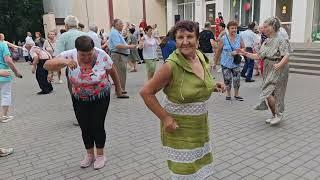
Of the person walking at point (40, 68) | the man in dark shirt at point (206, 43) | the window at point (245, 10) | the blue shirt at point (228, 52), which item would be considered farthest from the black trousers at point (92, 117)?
the window at point (245, 10)

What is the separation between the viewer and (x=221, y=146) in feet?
15.1

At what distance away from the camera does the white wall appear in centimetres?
1360

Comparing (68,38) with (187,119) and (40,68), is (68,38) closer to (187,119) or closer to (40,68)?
(187,119)

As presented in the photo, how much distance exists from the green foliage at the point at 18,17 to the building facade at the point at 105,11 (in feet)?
17.8

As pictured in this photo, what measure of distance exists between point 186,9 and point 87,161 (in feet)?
61.6

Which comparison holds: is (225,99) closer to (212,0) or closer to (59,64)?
(59,64)

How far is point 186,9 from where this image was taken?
21.6 m

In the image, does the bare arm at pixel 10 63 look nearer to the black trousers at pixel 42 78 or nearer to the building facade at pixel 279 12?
the black trousers at pixel 42 78

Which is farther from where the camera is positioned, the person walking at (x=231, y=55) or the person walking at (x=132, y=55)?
the person walking at (x=132, y=55)

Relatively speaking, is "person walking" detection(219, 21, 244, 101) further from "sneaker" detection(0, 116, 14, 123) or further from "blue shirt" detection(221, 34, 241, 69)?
"sneaker" detection(0, 116, 14, 123)

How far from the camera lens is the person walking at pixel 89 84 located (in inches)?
140

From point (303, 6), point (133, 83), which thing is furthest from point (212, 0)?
point (133, 83)

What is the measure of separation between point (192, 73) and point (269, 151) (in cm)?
247

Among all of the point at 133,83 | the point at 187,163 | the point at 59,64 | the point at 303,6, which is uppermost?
the point at 303,6
